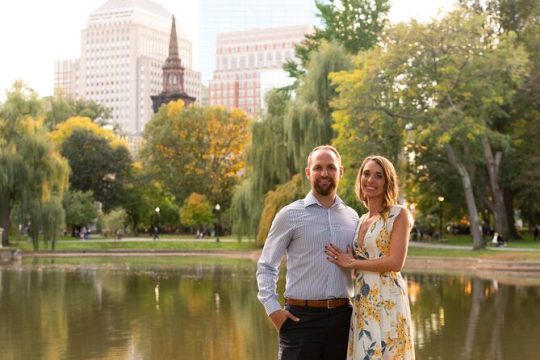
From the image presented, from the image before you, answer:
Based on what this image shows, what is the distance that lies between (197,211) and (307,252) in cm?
6334

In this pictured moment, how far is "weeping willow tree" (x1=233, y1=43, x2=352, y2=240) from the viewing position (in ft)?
129

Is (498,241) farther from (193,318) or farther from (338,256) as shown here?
(338,256)

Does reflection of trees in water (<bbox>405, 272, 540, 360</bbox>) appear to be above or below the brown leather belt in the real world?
below

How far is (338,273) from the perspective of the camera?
19.5 feet

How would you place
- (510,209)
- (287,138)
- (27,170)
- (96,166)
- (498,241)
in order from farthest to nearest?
1. (96,166)
2. (510,209)
3. (498,241)
4. (27,170)
5. (287,138)

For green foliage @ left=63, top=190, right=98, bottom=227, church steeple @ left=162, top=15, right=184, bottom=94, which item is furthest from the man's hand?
church steeple @ left=162, top=15, right=184, bottom=94

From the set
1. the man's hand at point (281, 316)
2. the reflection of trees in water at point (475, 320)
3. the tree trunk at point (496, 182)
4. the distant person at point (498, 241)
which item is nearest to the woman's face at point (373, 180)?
the man's hand at point (281, 316)

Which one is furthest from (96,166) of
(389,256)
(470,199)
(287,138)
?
(389,256)

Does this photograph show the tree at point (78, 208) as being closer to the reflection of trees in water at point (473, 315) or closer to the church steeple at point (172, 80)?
the reflection of trees in water at point (473, 315)

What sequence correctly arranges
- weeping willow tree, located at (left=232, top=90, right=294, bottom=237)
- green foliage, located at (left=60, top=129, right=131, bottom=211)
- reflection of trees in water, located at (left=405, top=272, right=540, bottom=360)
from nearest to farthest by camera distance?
1. reflection of trees in water, located at (left=405, top=272, right=540, bottom=360)
2. weeping willow tree, located at (left=232, top=90, right=294, bottom=237)
3. green foliage, located at (left=60, top=129, right=131, bottom=211)

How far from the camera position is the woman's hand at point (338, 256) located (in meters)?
5.81

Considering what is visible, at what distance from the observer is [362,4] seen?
54125mm

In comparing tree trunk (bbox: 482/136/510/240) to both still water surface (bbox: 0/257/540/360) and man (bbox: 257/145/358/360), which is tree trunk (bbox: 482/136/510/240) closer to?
still water surface (bbox: 0/257/540/360)

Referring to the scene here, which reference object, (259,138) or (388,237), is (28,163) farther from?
(388,237)
